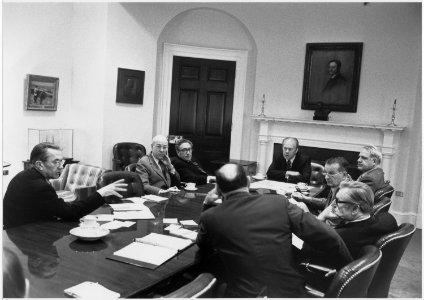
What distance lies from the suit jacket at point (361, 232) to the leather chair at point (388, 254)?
0.05 meters

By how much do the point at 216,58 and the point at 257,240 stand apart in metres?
4.93

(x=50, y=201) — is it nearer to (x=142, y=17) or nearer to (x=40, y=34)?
(x=40, y=34)

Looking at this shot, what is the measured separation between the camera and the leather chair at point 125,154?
5.76 metres

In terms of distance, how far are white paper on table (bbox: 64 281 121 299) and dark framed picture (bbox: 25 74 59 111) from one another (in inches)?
167

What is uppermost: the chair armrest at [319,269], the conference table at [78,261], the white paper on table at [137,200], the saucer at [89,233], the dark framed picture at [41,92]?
the dark framed picture at [41,92]

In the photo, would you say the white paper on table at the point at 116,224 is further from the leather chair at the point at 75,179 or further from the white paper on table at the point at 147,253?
the leather chair at the point at 75,179

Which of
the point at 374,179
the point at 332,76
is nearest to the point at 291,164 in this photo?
the point at 374,179

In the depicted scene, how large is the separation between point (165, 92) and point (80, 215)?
4.17m

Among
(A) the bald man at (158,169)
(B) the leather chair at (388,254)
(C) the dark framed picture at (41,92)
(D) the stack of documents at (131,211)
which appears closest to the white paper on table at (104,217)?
(D) the stack of documents at (131,211)

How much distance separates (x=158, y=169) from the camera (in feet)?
13.0

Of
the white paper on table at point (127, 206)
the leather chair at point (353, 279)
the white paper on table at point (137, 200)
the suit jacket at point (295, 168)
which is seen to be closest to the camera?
the leather chair at point (353, 279)

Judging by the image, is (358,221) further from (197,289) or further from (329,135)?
(329,135)

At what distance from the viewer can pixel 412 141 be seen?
5.57m

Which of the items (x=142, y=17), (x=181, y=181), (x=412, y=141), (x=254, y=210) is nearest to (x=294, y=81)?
(x=412, y=141)
